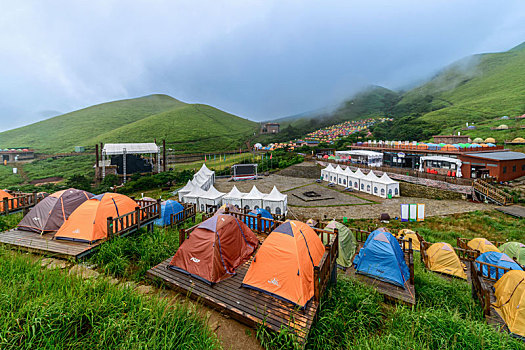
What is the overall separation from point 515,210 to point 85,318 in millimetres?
26947

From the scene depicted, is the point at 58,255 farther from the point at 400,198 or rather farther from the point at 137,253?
the point at 400,198

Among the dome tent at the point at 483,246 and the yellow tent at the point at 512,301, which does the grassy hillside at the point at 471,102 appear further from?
the yellow tent at the point at 512,301

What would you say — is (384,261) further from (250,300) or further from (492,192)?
(492,192)

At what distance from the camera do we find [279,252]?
188 inches

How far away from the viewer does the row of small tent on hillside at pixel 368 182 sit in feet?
78.5

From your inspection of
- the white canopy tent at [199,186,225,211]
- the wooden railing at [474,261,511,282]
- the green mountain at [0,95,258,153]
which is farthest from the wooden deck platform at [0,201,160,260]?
the green mountain at [0,95,258,153]

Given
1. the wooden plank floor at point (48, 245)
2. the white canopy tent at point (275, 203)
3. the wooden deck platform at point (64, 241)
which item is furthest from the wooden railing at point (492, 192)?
the wooden plank floor at point (48, 245)

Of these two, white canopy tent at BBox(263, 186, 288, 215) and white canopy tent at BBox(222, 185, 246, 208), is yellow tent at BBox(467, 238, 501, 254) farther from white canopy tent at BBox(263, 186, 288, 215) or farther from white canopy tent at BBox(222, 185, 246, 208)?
white canopy tent at BBox(222, 185, 246, 208)

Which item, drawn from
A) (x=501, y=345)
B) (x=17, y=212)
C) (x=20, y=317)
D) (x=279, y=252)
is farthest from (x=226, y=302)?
(x=17, y=212)

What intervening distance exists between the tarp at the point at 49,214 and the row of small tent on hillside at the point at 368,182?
84.3 feet

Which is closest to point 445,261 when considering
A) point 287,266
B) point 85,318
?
point 287,266

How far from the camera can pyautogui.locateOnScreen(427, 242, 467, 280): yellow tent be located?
795 cm

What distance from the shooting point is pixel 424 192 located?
2455 centimetres

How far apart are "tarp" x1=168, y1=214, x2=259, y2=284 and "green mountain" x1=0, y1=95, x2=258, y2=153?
64040mm
